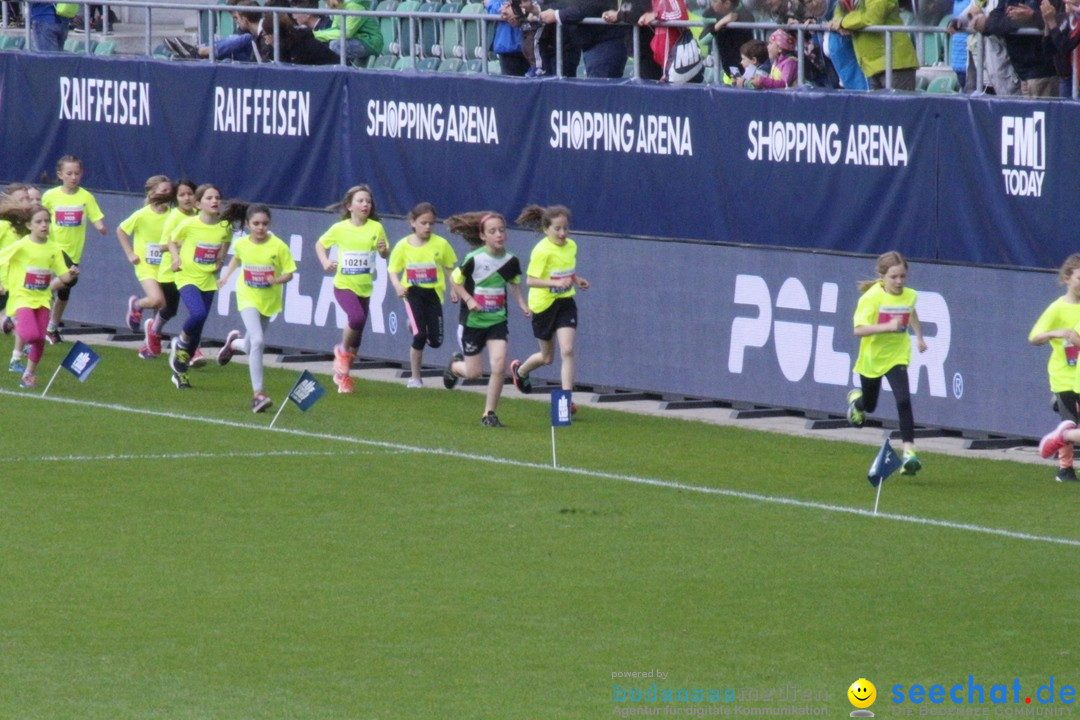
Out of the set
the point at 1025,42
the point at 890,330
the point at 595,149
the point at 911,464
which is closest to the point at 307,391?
the point at 890,330

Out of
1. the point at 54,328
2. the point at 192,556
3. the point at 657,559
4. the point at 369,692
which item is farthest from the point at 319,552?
the point at 54,328

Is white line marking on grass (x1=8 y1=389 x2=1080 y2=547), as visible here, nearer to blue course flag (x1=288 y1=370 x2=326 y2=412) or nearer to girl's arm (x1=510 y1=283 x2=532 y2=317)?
blue course flag (x1=288 y1=370 x2=326 y2=412)

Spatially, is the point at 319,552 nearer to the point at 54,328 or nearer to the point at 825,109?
the point at 825,109

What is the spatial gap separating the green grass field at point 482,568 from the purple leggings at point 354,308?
203 centimetres

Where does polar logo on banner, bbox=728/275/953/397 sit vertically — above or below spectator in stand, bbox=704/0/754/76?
below

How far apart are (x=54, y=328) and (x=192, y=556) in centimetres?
1166

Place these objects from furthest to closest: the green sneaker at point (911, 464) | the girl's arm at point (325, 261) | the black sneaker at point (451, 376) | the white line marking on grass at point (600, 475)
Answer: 1. the black sneaker at point (451, 376)
2. the girl's arm at point (325, 261)
3. the green sneaker at point (911, 464)
4. the white line marking on grass at point (600, 475)

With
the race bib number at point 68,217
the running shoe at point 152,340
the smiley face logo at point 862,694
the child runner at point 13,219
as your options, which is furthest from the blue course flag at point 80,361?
the smiley face logo at point 862,694

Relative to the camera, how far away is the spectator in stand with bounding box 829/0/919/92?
59.8ft

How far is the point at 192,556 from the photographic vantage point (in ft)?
40.1

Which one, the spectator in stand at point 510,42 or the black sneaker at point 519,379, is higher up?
the spectator in stand at point 510,42

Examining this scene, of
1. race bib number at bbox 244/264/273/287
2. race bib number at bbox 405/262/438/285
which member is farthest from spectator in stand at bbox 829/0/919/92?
race bib number at bbox 244/264/273/287

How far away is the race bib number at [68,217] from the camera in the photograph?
22.9 meters

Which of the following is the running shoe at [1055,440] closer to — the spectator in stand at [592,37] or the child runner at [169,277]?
the spectator in stand at [592,37]
